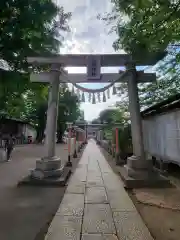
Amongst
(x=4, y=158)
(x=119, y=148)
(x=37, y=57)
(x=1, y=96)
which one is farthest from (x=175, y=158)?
(x=4, y=158)

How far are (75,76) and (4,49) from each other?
2.70 m

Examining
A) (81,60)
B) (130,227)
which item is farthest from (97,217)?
(81,60)

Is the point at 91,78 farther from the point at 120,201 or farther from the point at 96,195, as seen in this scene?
the point at 120,201

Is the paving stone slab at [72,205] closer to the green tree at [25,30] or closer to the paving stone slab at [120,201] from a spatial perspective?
the paving stone slab at [120,201]

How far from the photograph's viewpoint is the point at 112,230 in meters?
3.68

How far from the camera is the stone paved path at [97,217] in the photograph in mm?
3509

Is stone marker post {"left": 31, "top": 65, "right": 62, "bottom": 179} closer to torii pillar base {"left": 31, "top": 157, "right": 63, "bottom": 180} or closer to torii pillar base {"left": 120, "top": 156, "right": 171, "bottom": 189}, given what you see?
torii pillar base {"left": 31, "top": 157, "right": 63, "bottom": 180}

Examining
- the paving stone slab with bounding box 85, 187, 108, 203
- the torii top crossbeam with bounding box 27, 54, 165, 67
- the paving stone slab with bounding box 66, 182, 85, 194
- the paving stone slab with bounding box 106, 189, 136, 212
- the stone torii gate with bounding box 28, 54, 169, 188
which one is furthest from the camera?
the torii top crossbeam with bounding box 27, 54, 165, 67

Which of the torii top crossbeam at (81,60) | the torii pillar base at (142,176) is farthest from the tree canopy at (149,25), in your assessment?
the torii pillar base at (142,176)

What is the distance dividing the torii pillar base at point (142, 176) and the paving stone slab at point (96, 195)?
939 mm

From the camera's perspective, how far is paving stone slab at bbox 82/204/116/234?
370 cm

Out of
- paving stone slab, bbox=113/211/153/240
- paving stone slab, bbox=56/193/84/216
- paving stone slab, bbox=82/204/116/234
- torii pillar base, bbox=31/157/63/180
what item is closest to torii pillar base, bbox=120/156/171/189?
paving stone slab, bbox=56/193/84/216

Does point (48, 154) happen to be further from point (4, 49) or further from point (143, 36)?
point (143, 36)

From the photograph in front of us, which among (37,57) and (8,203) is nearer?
(8,203)
